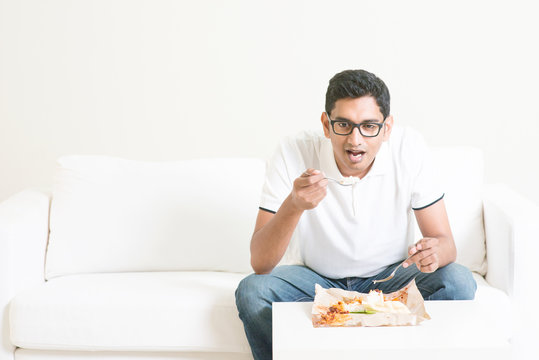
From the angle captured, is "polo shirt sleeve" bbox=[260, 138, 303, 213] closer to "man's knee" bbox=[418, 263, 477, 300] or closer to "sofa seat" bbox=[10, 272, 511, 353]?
"sofa seat" bbox=[10, 272, 511, 353]

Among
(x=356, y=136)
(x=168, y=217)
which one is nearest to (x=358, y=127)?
(x=356, y=136)

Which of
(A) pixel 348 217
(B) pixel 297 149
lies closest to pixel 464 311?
(A) pixel 348 217

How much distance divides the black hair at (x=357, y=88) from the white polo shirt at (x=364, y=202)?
7.7 inches

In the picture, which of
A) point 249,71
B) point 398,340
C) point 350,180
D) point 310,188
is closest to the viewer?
point 398,340

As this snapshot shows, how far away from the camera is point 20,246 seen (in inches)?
95.1

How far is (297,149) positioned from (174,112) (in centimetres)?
108

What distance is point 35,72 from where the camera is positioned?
3270 mm

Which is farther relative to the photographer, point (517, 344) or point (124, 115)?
point (124, 115)

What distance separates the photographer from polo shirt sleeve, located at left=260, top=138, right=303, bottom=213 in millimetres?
2213

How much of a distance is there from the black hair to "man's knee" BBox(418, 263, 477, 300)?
1.66 feet

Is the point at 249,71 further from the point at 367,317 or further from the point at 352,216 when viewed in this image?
the point at 367,317

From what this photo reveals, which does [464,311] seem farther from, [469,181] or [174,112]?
[174,112]

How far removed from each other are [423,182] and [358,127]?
355 mm

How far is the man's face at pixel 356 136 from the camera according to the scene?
2053 millimetres
